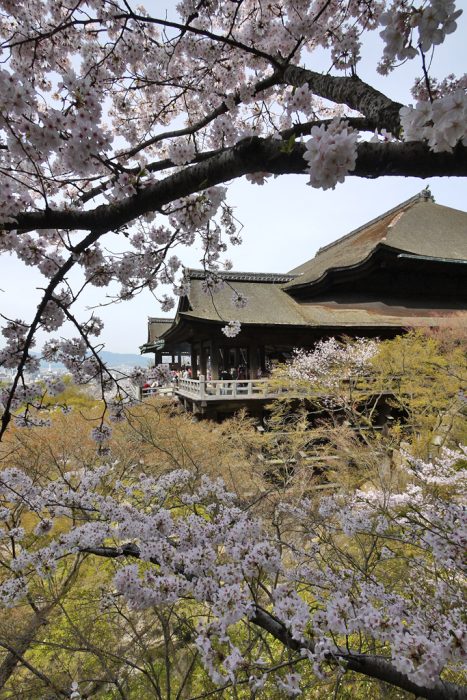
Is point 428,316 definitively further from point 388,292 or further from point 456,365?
point 456,365

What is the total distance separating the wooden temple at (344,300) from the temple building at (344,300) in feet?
0.10

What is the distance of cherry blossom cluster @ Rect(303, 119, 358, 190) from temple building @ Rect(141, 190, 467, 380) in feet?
28.4

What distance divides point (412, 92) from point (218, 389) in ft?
26.1

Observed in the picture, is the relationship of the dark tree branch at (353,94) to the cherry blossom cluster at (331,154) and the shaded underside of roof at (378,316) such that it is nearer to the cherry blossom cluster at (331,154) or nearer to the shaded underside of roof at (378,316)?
the cherry blossom cluster at (331,154)

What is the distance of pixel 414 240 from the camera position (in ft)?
44.8

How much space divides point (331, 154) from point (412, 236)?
15.0 meters

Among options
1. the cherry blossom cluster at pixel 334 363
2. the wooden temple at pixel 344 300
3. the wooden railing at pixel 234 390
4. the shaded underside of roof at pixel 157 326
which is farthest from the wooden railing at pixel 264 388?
the shaded underside of roof at pixel 157 326

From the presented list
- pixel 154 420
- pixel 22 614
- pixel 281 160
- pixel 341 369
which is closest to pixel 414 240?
pixel 341 369

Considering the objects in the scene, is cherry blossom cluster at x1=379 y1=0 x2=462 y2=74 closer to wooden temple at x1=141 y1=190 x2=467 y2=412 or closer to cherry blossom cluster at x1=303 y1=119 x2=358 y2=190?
cherry blossom cluster at x1=303 y1=119 x2=358 y2=190

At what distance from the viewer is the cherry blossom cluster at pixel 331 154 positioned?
108cm

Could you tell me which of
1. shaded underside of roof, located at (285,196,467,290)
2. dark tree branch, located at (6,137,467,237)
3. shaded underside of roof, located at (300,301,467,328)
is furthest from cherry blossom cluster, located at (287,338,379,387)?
dark tree branch, located at (6,137,467,237)

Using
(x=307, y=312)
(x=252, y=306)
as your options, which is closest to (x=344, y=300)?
(x=307, y=312)

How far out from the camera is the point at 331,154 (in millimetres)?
1096

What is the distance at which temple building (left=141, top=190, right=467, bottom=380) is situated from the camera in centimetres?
1091
